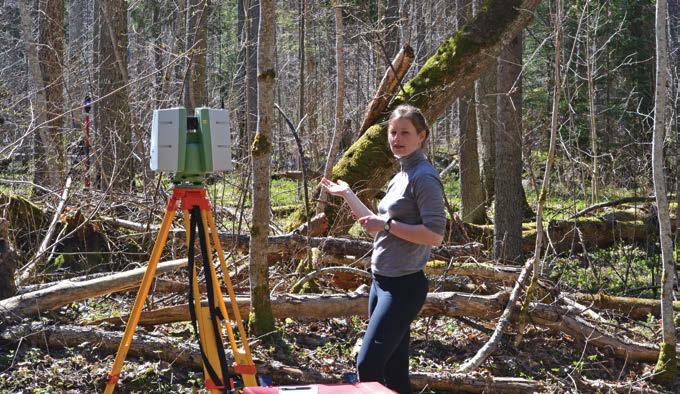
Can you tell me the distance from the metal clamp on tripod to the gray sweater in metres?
0.90

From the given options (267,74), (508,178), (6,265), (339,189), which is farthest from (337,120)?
(339,189)

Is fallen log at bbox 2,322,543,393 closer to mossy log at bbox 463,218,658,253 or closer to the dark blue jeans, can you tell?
the dark blue jeans

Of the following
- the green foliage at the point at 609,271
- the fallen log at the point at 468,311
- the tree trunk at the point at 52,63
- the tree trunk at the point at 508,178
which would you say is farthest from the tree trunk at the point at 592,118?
the tree trunk at the point at 52,63

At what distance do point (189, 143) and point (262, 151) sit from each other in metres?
1.26

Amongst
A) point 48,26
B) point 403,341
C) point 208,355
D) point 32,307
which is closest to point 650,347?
point 403,341

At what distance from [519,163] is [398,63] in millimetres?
2757

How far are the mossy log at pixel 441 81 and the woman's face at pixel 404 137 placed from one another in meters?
3.47

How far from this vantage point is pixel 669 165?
37.2ft

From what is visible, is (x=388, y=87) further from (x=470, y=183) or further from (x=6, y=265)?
(x=470, y=183)

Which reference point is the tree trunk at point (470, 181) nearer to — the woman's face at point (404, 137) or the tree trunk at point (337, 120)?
the tree trunk at point (337, 120)

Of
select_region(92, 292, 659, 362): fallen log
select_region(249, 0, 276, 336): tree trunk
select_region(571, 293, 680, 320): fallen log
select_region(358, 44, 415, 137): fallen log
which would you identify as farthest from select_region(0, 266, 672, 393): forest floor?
select_region(358, 44, 415, 137): fallen log

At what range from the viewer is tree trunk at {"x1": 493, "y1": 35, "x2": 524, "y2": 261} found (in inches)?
361

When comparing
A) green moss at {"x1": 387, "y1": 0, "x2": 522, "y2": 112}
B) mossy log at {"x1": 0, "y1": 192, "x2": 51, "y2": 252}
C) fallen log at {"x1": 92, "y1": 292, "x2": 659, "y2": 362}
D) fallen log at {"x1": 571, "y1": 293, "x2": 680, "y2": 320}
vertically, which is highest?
green moss at {"x1": 387, "y1": 0, "x2": 522, "y2": 112}

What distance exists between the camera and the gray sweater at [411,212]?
11.6 ft
